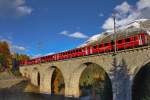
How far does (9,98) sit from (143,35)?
32399 mm

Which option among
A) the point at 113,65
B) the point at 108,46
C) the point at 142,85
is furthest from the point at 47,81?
the point at 142,85

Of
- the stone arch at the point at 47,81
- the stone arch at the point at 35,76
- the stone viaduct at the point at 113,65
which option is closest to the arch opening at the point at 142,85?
the stone viaduct at the point at 113,65

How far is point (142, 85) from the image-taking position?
31312mm

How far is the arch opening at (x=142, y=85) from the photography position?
96.8ft

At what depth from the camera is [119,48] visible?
3127 cm

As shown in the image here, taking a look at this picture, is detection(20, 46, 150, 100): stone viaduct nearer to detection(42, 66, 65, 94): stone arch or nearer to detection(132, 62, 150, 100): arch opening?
detection(132, 62, 150, 100): arch opening

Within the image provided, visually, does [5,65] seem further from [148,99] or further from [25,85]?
[148,99]

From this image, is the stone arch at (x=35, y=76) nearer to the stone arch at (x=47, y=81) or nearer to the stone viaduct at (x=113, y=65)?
the stone arch at (x=47, y=81)

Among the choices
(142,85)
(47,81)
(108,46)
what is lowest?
(47,81)

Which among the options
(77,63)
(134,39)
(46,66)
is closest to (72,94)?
(77,63)

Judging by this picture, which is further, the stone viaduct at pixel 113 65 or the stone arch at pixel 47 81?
the stone arch at pixel 47 81

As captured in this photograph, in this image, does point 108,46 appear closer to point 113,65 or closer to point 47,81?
point 113,65

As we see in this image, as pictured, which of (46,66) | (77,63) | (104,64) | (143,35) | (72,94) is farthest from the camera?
(46,66)

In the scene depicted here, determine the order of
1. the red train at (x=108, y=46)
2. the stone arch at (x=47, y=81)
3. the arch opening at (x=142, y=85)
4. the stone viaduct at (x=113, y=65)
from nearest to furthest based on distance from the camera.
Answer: the stone viaduct at (x=113, y=65)
the red train at (x=108, y=46)
the arch opening at (x=142, y=85)
the stone arch at (x=47, y=81)
